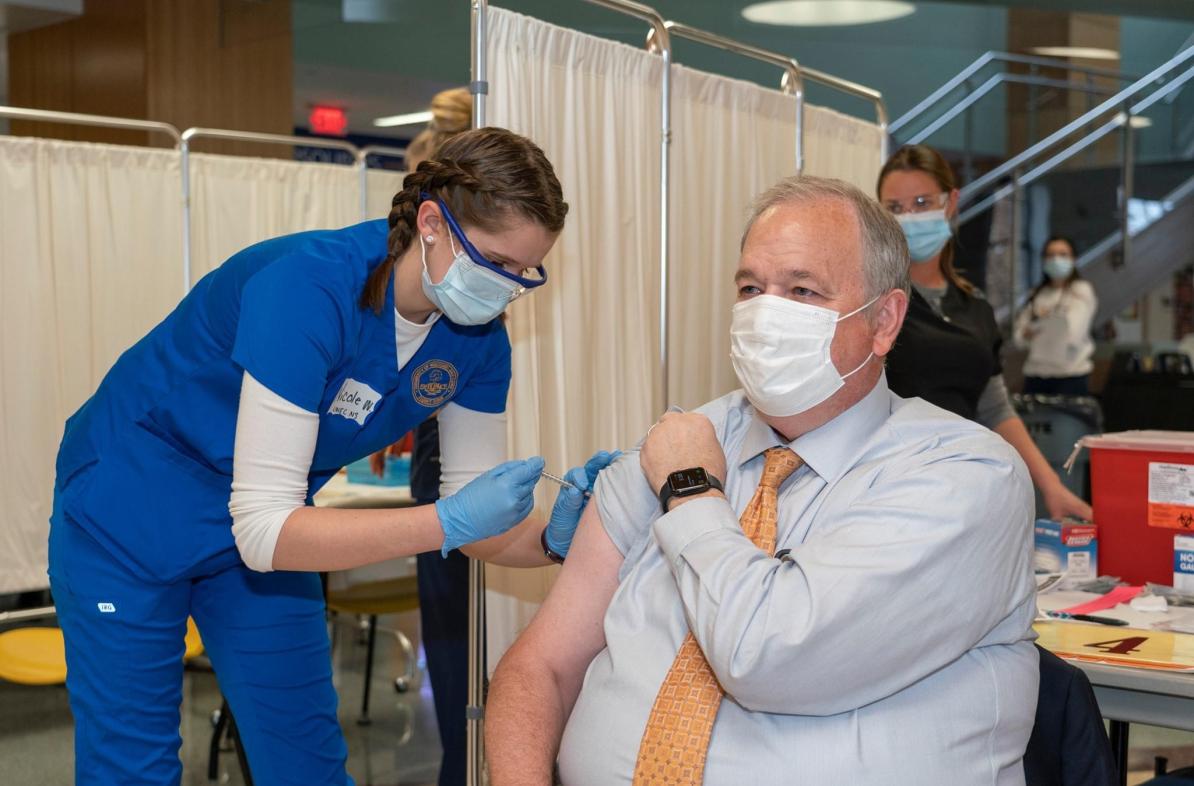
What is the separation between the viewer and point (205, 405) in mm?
1898

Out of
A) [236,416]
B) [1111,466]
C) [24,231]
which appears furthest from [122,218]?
[1111,466]

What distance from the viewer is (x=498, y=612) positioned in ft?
8.39

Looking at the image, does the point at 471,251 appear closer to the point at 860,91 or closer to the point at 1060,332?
the point at 860,91

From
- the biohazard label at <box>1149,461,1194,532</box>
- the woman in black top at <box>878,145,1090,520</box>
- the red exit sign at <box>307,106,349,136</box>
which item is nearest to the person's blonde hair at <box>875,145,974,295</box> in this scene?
the woman in black top at <box>878,145,1090,520</box>

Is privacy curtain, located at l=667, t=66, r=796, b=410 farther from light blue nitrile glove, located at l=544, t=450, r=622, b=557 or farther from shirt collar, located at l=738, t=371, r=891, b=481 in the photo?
shirt collar, located at l=738, t=371, r=891, b=481

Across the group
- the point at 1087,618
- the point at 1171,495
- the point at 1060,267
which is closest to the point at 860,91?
the point at 1171,495

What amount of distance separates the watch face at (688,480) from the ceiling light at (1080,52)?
8525 millimetres

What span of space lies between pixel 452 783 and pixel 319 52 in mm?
6738

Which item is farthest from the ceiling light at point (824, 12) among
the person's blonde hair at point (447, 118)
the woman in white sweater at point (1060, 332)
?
the person's blonde hair at point (447, 118)

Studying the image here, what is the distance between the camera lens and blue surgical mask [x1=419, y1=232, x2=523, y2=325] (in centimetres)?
184

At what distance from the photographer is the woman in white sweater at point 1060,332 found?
7203 mm

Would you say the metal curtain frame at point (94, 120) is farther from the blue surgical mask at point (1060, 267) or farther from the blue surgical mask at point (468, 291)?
the blue surgical mask at point (1060, 267)

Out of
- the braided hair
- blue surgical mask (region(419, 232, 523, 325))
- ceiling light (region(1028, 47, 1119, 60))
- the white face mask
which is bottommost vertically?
the white face mask

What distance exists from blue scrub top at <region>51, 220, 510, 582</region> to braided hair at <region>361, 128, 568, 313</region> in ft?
0.28
